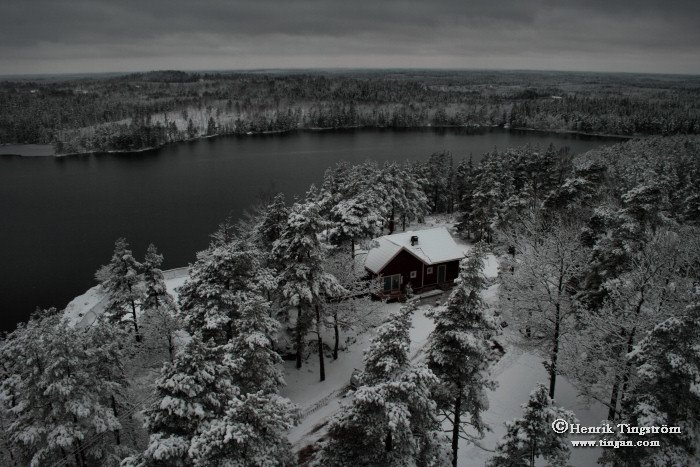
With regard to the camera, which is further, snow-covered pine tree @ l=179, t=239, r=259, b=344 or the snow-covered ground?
snow-covered pine tree @ l=179, t=239, r=259, b=344

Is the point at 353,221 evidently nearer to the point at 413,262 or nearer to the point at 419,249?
the point at 413,262

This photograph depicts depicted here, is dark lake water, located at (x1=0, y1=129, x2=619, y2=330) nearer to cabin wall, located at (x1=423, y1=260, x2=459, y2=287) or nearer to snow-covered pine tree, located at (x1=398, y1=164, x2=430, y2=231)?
snow-covered pine tree, located at (x1=398, y1=164, x2=430, y2=231)

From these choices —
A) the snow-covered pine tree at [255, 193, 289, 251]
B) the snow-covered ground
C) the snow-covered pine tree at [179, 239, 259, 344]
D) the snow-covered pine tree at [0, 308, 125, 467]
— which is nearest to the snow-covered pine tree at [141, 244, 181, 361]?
the snow-covered pine tree at [179, 239, 259, 344]

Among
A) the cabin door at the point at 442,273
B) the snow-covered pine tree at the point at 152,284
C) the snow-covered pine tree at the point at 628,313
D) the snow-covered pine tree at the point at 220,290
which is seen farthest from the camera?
the cabin door at the point at 442,273

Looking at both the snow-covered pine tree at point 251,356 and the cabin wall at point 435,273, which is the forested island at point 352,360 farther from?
the cabin wall at point 435,273

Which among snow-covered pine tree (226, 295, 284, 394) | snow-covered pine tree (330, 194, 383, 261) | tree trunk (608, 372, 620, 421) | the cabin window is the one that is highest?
snow-covered pine tree (330, 194, 383, 261)

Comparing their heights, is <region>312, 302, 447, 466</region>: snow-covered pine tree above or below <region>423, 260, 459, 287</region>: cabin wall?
above

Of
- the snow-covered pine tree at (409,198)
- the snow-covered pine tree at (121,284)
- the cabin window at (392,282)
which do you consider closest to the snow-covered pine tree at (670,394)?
the cabin window at (392,282)

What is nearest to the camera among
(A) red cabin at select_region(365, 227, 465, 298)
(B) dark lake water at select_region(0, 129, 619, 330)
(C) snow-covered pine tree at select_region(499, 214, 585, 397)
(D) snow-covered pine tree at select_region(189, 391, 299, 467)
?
(D) snow-covered pine tree at select_region(189, 391, 299, 467)
